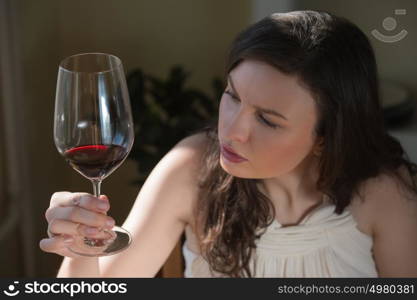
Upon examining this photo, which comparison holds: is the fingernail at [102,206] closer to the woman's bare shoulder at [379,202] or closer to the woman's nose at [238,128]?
the woman's nose at [238,128]

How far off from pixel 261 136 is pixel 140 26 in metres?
1.57

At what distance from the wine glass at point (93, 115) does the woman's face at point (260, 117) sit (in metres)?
0.27

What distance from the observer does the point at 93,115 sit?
113 centimetres

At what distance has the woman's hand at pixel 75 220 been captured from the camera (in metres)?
1.14

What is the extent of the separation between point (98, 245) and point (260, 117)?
39 centimetres

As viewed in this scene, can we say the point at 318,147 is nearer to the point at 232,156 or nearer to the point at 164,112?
the point at 232,156

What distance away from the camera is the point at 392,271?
166 cm

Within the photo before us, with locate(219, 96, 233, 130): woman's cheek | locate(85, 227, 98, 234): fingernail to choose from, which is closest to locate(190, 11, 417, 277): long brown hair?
locate(219, 96, 233, 130): woman's cheek

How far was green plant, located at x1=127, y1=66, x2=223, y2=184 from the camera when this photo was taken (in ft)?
8.26

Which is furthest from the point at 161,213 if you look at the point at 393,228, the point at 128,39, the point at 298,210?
the point at 128,39

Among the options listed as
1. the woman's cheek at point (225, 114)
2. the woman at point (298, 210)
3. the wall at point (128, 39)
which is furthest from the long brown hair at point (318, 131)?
the wall at point (128, 39)

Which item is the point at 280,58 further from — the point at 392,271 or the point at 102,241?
the point at 392,271

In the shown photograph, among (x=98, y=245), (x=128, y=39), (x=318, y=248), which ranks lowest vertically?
(x=318, y=248)

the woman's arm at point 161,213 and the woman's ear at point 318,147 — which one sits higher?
the woman's ear at point 318,147
